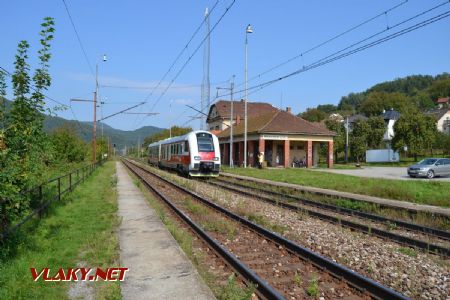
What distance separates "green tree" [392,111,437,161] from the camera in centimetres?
5800

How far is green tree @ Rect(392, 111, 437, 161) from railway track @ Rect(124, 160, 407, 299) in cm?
5297

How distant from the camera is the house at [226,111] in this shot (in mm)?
72125

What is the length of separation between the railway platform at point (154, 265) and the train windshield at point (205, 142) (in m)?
16.6

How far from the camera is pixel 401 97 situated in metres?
144

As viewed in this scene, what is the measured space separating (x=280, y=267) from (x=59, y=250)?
13.2ft

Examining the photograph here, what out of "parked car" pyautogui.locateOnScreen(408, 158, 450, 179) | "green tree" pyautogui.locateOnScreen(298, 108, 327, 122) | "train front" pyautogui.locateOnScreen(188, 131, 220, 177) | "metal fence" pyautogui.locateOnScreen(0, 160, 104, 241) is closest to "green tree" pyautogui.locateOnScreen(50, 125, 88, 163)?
"train front" pyautogui.locateOnScreen(188, 131, 220, 177)

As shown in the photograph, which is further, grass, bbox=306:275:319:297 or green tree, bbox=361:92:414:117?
green tree, bbox=361:92:414:117

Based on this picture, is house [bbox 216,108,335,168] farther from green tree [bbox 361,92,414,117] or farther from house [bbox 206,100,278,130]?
green tree [bbox 361,92,414,117]

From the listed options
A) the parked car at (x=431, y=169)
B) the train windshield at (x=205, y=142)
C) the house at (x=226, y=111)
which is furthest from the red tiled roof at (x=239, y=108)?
the parked car at (x=431, y=169)

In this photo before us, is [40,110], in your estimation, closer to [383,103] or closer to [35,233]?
[35,233]

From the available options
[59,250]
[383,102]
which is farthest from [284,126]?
[383,102]

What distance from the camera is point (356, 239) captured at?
9.70 metres

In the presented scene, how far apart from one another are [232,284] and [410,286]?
8.85 feet

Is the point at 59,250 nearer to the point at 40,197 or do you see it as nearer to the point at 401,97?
the point at 40,197
